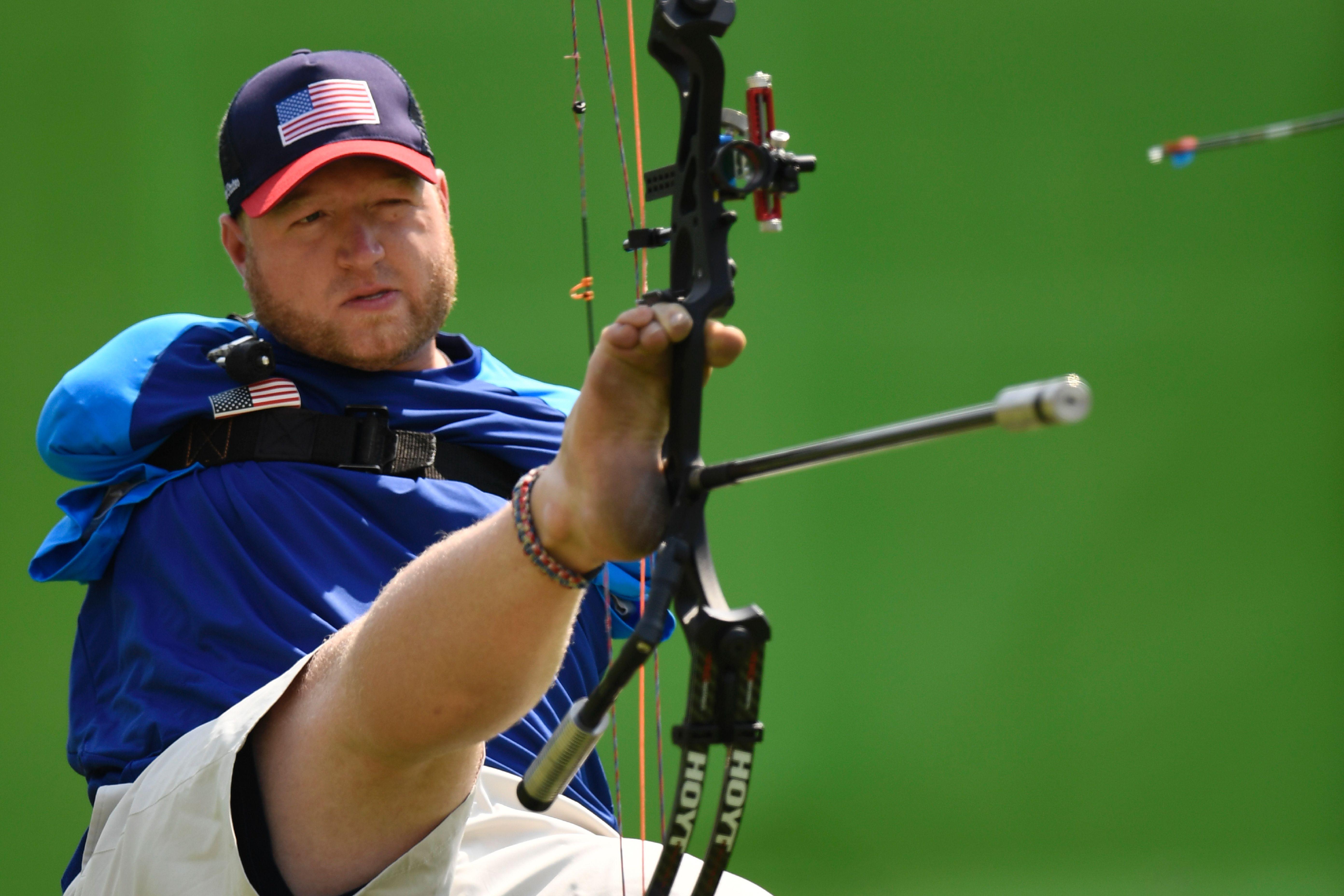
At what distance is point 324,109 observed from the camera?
1304mm

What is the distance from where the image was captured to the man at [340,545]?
2.64 ft

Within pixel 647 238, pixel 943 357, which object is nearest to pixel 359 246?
pixel 647 238

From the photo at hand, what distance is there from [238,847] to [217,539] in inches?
14.0

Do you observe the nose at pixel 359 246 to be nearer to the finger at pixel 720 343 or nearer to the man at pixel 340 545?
the man at pixel 340 545

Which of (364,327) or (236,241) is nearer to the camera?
(364,327)

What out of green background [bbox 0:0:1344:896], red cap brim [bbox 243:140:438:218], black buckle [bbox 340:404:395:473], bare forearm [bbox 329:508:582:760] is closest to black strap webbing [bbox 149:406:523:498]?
black buckle [bbox 340:404:395:473]

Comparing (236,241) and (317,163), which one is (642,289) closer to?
(317,163)

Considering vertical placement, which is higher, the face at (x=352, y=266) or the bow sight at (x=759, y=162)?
the bow sight at (x=759, y=162)

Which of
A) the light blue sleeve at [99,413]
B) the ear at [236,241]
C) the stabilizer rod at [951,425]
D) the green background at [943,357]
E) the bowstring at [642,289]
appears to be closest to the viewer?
the stabilizer rod at [951,425]

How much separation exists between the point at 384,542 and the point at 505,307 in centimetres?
91

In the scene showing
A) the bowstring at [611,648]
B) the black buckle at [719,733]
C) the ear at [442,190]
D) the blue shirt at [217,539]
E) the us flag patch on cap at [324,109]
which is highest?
the us flag patch on cap at [324,109]

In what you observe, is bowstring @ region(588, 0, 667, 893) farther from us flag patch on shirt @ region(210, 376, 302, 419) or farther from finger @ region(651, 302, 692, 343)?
us flag patch on shirt @ region(210, 376, 302, 419)

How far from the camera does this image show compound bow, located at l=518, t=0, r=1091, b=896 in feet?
2.39

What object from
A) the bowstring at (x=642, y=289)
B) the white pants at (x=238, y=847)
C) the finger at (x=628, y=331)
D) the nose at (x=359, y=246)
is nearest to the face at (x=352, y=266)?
the nose at (x=359, y=246)
